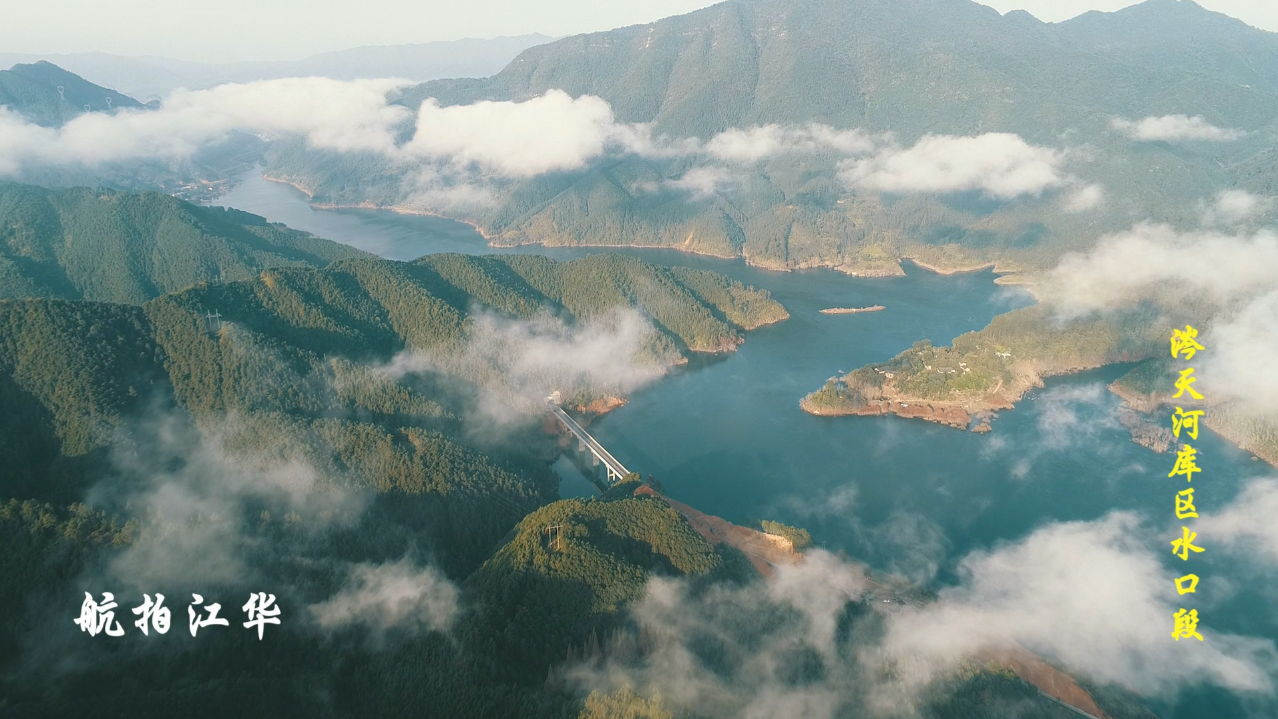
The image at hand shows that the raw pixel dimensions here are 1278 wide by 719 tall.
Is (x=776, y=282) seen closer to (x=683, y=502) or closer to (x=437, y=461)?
(x=683, y=502)

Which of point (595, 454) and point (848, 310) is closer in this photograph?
point (595, 454)

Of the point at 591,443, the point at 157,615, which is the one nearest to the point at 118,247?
the point at 591,443

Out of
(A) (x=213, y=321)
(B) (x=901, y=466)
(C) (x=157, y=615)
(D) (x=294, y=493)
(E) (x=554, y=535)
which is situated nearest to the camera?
(C) (x=157, y=615)

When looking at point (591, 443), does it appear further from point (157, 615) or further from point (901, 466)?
point (157, 615)

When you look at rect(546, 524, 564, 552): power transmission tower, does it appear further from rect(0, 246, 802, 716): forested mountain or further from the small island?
the small island

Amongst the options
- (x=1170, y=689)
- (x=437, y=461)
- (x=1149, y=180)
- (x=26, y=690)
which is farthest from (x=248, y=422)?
(x=1149, y=180)

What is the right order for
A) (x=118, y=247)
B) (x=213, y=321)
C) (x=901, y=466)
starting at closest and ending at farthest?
(x=901, y=466)
(x=213, y=321)
(x=118, y=247)
